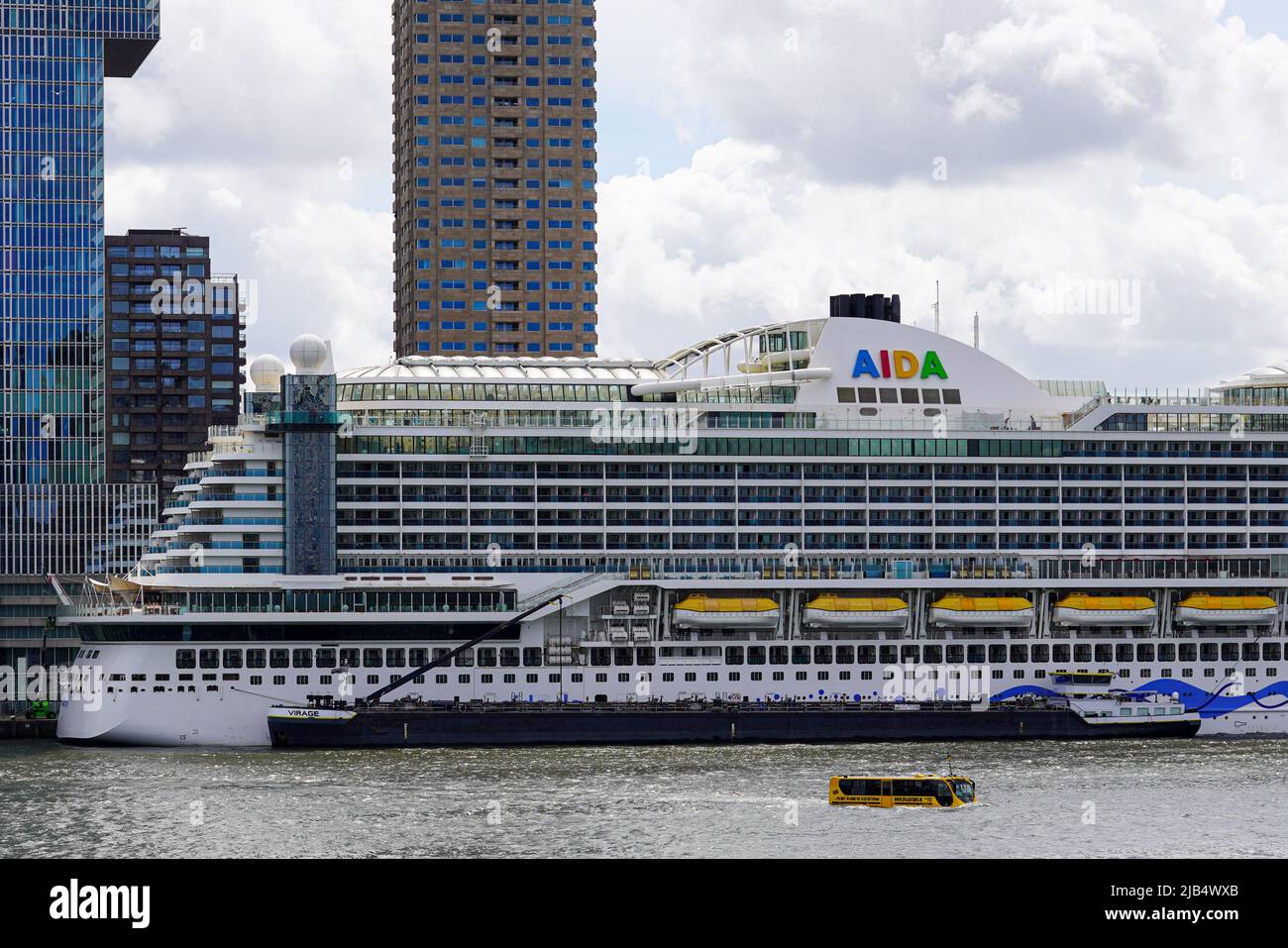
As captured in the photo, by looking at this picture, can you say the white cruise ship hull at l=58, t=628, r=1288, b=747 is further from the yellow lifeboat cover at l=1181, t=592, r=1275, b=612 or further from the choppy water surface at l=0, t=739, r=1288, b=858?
the yellow lifeboat cover at l=1181, t=592, r=1275, b=612

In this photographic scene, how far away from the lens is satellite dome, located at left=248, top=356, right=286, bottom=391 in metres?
97.4

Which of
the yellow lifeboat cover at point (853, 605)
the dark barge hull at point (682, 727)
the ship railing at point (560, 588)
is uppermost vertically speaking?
the ship railing at point (560, 588)

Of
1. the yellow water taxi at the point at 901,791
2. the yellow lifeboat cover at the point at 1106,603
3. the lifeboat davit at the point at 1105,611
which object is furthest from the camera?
the yellow lifeboat cover at the point at 1106,603

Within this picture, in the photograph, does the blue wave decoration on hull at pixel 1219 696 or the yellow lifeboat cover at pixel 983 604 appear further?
the blue wave decoration on hull at pixel 1219 696

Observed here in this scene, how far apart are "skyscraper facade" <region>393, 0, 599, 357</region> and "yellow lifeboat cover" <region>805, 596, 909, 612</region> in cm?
7408

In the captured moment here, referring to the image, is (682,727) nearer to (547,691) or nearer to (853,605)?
(547,691)

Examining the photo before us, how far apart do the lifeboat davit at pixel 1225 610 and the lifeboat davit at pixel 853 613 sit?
52.3ft

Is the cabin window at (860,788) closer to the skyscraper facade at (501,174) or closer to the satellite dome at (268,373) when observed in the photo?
the satellite dome at (268,373)

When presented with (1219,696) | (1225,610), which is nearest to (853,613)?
(1219,696)

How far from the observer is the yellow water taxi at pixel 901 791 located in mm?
70250

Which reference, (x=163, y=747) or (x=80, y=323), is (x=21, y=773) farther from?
(x=80, y=323)

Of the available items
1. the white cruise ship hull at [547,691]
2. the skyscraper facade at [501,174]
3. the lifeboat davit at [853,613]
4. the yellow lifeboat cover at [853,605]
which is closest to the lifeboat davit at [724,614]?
the white cruise ship hull at [547,691]
